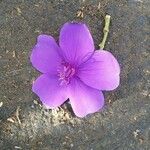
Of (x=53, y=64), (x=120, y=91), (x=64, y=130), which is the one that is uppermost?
(x=53, y=64)

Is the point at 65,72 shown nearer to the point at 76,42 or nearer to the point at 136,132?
the point at 76,42

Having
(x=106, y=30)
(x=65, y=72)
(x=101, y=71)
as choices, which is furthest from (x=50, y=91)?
(x=106, y=30)

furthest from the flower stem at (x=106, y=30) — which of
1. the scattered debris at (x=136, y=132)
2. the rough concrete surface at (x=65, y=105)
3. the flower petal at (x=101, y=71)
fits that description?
the scattered debris at (x=136, y=132)

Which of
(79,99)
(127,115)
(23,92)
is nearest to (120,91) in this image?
(127,115)

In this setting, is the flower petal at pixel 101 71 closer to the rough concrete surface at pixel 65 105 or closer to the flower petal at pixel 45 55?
the flower petal at pixel 45 55

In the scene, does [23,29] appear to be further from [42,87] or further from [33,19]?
[42,87]

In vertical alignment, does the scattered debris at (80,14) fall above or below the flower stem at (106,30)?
above
